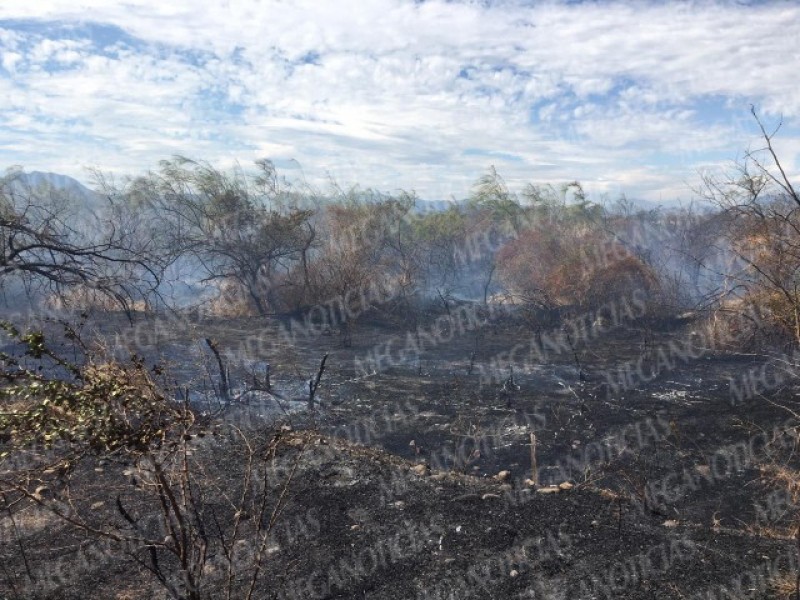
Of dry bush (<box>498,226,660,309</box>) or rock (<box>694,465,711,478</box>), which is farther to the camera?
dry bush (<box>498,226,660,309</box>)

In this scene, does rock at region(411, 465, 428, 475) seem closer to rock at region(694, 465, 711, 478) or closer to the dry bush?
rock at region(694, 465, 711, 478)

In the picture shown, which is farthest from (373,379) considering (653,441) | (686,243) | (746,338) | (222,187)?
(686,243)

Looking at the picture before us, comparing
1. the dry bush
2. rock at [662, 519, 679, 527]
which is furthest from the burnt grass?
the dry bush

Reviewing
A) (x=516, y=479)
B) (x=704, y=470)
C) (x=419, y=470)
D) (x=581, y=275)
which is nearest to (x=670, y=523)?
(x=516, y=479)

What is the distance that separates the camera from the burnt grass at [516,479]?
4.90 m

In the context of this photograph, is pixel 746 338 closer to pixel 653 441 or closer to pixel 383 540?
pixel 653 441

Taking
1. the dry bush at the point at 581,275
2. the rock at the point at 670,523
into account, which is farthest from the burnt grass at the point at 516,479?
the dry bush at the point at 581,275

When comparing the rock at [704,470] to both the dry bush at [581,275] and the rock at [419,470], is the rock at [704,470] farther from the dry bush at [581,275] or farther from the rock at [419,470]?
the dry bush at [581,275]

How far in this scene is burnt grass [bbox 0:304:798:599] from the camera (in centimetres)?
490

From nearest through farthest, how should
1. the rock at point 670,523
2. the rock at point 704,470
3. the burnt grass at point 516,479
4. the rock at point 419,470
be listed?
the burnt grass at point 516,479 → the rock at point 670,523 → the rock at point 419,470 → the rock at point 704,470

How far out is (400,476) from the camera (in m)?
6.82

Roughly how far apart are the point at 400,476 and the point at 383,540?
1335 millimetres

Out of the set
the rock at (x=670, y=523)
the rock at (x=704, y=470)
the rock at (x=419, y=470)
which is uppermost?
the rock at (x=670, y=523)

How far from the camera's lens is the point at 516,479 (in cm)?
811
